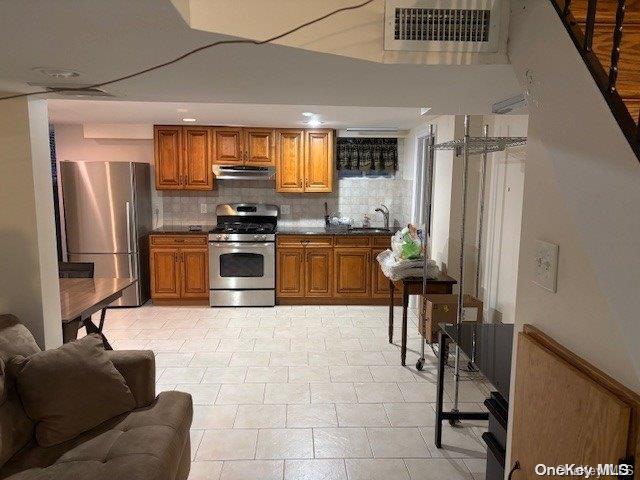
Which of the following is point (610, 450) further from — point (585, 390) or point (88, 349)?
point (88, 349)

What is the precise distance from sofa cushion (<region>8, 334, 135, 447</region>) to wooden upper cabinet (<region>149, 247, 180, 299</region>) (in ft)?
10.1

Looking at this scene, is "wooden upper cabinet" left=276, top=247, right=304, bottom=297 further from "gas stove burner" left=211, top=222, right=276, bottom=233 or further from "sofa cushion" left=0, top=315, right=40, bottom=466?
"sofa cushion" left=0, top=315, right=40, bottom=466

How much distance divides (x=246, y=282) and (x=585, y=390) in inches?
174

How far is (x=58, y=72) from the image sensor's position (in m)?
1.54

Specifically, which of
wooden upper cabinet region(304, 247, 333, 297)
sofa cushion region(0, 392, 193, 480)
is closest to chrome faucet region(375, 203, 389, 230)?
wooden upper cabinet region(304, 247, 333, 297)

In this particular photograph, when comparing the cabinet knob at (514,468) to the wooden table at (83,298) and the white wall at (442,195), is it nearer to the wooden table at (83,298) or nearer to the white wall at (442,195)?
the wooden table at (83,298)

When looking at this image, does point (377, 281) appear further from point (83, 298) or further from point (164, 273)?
point (83, 298)

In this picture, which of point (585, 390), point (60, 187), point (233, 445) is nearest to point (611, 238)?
point (585, 390)

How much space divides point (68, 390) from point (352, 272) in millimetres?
3616

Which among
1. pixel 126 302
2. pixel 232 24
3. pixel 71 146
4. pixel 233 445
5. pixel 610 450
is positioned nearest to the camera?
pixel 610 450

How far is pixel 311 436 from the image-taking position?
2541mm

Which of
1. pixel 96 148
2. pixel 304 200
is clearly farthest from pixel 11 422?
pixel 96 148

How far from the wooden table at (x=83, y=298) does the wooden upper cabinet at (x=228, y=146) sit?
230 cm

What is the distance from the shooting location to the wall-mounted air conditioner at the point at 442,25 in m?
1.27
